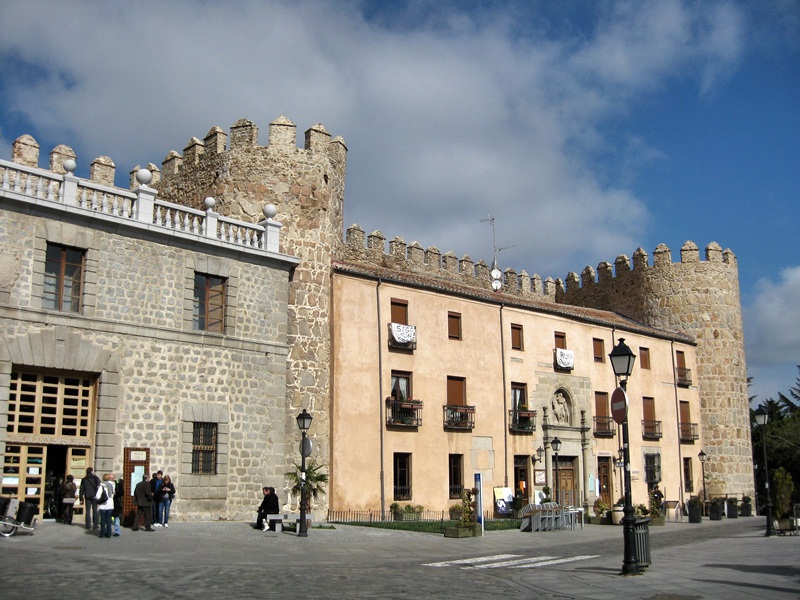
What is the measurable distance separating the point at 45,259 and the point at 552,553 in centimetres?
1365

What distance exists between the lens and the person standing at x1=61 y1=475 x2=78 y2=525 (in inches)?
798

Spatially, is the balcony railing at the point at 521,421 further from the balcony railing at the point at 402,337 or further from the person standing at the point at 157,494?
the person standing at the point at 157,494

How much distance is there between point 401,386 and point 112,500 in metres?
13.2

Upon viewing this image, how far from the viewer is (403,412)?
29.7m

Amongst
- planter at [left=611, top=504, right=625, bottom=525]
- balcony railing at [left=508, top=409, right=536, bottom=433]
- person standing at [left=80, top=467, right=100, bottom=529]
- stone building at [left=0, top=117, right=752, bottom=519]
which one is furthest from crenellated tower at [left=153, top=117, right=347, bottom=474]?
planter at [left=611, top=504, right=625, bottom=525]

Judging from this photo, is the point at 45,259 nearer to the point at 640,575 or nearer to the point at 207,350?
the point at 207,350

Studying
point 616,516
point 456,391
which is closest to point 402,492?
point 456,391

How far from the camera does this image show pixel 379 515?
28062 mm

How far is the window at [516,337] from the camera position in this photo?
114ft

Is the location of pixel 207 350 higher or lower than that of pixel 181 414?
higher

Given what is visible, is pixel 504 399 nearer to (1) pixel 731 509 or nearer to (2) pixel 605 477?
(2) pixel 605 477

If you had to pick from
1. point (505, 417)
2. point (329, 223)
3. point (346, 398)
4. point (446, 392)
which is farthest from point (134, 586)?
point (505, 417)

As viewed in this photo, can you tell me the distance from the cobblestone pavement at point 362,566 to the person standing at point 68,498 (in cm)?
36

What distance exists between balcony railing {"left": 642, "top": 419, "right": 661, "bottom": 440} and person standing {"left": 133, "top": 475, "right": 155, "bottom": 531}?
25.6 meters
